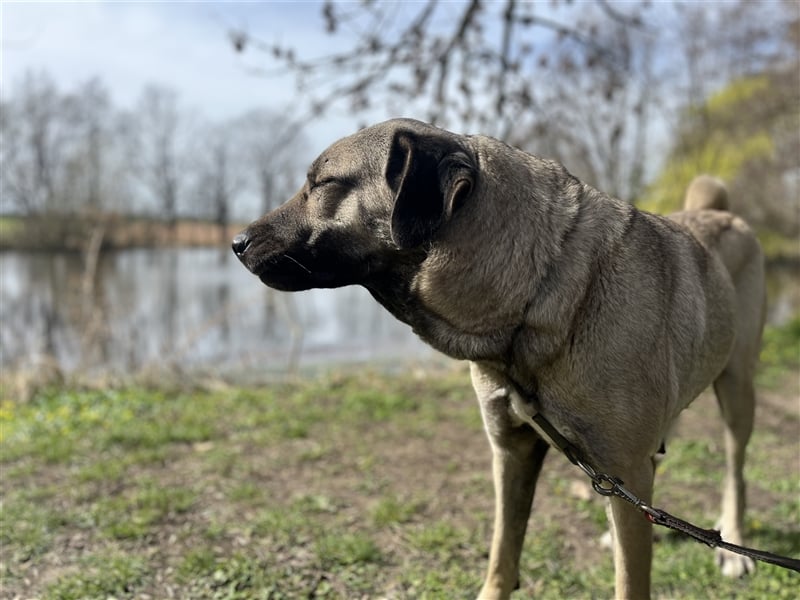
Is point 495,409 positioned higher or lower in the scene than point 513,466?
higher

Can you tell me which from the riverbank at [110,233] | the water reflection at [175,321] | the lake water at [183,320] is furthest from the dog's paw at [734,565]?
the riverbank at [110,233]

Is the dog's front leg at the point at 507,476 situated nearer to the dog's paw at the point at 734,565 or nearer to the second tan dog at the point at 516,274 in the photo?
the second tan dog at the point at 516,274

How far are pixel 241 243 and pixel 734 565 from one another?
10.0 ft

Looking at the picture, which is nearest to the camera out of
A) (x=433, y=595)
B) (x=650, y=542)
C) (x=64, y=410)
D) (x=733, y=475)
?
(x=650, y=542)

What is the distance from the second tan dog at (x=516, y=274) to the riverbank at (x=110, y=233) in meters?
8.09

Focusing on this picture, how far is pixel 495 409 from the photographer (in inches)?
105

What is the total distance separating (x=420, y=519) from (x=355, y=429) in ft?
6.00

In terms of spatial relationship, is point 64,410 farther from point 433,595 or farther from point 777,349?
point 777,349

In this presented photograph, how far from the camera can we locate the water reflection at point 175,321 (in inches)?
349

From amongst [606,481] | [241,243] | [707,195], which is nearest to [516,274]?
[606,481]

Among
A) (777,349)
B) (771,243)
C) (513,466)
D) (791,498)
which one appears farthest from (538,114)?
(771,243)

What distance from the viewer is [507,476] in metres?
2.96

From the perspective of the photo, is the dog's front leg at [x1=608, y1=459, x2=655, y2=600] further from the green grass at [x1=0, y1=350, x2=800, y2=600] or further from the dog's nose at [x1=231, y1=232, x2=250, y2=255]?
the dog's nose at [x1=231, y1=232, x2=250, y2=255]

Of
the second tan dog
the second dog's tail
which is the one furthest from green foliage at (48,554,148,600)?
the second dog's tail
